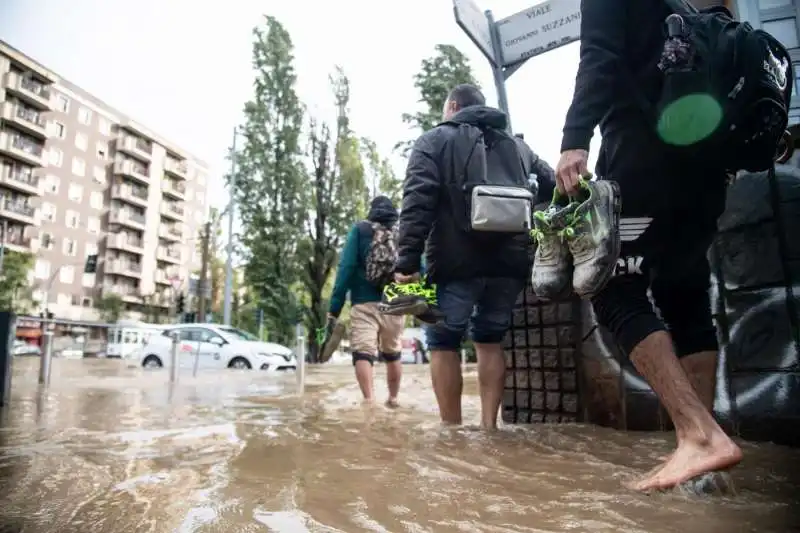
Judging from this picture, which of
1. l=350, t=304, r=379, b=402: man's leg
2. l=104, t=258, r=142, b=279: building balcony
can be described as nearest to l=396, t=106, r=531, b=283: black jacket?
l=350, t=304, r=379, b=402: man's leg

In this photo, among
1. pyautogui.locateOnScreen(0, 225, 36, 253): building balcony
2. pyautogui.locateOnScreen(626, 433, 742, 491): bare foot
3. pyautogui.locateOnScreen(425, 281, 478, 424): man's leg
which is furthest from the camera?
pyautogui.locateOnScreen(0, 225, 36, 253): building balcony

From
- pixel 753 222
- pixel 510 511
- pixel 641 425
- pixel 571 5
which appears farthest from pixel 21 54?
pixel 571 5

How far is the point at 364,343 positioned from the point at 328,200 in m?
18.3

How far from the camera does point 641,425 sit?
2570 mm

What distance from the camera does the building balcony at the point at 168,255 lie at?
5903 centimetres

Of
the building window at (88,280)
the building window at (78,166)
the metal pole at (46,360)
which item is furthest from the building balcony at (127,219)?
the metal pole at (46,360)

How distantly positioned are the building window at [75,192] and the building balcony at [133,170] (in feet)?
15.9

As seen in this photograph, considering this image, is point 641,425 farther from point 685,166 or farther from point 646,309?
point 685,166

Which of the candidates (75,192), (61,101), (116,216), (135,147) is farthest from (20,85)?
(135,147)

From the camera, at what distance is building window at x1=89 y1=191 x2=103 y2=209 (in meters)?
50.4

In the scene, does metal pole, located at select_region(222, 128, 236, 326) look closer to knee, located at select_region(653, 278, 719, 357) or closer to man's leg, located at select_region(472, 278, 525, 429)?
man's leg, located at select_region(472, 278, 525, 429)

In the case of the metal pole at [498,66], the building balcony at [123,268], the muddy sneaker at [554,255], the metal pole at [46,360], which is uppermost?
the building balcony at [123,268]

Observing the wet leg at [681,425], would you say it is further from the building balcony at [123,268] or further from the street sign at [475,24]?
the building balcony at [123,268]

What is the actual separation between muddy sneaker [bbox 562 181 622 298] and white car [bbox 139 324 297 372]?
1465 centimetres
